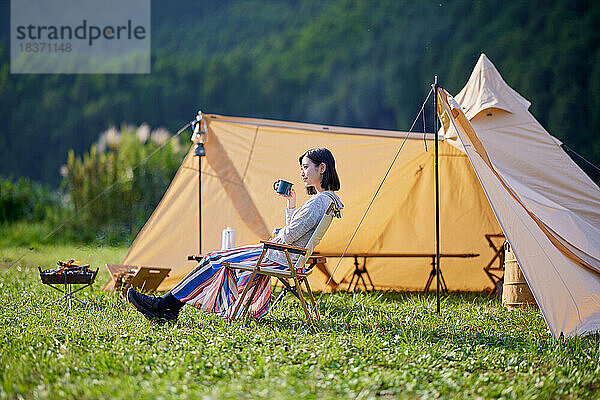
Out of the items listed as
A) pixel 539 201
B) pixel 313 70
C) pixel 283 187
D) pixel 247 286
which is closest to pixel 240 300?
pixel 247 286

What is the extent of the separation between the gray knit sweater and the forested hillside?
8284mm

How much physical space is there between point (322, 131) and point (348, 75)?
8.41m

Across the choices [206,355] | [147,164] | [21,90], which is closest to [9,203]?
[147,164]

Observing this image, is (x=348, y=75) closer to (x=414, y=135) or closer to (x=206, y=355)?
(x=414, y=135)

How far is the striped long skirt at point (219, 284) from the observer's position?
3242mm

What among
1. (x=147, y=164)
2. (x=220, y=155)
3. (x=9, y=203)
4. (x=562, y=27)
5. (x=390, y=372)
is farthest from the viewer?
(x=562, y=27)

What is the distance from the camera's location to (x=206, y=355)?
2549 millimetres

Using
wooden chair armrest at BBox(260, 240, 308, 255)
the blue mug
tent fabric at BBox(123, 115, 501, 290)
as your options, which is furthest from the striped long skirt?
tent fabric at BBox(123, 115, 501, 290)

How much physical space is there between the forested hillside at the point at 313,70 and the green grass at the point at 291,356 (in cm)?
818

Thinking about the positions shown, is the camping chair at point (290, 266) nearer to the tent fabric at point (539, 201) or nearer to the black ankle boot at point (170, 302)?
the black ankle boot at point (170, 302)

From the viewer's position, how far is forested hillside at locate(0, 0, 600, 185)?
35.9 ft

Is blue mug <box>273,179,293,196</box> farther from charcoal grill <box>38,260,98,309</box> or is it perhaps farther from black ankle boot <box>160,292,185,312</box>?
charcoal grill <box>38,260,98,309</box>

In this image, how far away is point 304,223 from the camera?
321 centimetres

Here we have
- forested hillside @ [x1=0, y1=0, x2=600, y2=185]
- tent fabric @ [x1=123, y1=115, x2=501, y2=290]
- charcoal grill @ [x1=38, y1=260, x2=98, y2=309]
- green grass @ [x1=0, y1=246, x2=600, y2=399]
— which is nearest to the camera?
green grass @ [x1=0, y1=246, x2=600, y2=399]
